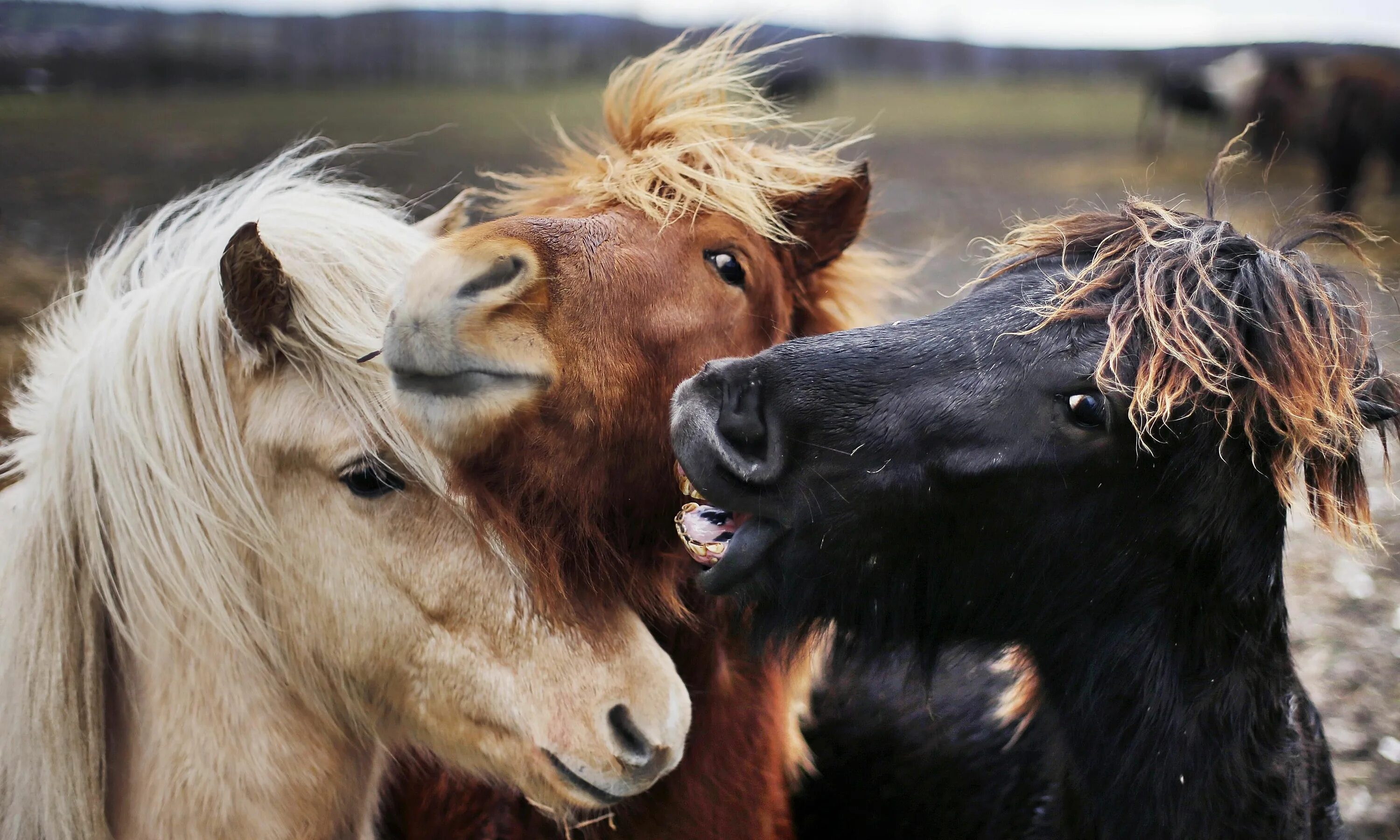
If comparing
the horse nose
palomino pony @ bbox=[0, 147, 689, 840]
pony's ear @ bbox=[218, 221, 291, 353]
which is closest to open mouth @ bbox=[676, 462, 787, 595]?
the horse nose

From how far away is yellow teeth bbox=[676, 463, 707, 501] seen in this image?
1.95 meters

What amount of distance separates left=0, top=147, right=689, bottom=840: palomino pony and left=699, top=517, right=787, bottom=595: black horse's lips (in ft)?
0.81

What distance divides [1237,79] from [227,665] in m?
23.8

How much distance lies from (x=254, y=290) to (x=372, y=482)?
40 centimetres

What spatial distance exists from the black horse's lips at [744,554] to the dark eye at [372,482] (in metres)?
0.62

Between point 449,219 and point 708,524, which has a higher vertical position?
point 449,219

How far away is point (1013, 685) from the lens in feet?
8.38

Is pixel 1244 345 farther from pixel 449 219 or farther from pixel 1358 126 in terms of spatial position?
pixel 1358 126

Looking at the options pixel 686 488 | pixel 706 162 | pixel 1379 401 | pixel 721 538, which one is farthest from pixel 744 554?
→ pixel 1379 401

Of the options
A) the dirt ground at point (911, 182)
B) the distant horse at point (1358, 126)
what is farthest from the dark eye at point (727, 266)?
the distant horse at point (1358, 126)

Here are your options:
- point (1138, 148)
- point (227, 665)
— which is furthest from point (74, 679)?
point (1138, 148)

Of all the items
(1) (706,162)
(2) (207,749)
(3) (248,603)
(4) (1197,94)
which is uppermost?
(4) (1197,94)

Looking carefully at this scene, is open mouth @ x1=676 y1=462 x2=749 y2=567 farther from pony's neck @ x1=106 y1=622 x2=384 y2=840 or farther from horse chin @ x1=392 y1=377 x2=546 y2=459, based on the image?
pony's neck @ x1=106 y1=622 x2=384 y2=840

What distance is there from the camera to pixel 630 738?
1.78m
